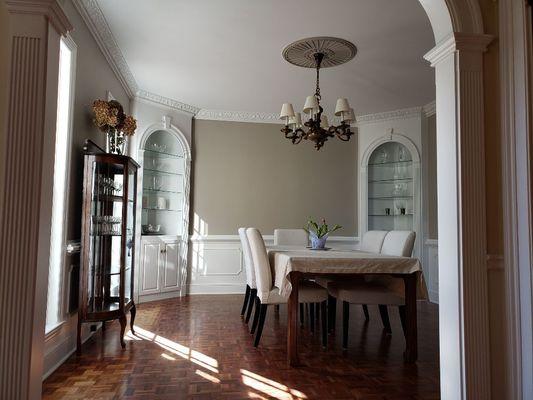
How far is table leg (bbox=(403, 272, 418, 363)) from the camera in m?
2.91

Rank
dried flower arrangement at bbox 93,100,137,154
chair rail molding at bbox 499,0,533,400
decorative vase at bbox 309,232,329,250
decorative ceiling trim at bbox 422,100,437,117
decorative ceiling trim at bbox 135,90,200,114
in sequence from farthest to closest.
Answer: decorative ceiling trim at bbox 422,100,437,117 → decorative ceiling trim at bbox 135,90,200,114 → decorative vase at bbox 309,232,329,250 → dried flower arrangement at bbox 93,100,137,154 → chair rail molding at bbox 499,0,533,400

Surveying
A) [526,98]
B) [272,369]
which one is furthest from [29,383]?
[526,98]

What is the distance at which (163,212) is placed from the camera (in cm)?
561

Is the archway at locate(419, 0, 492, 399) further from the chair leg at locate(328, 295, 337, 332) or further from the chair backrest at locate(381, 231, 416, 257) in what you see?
the chair leg at locate(328, 295, 337, 332)

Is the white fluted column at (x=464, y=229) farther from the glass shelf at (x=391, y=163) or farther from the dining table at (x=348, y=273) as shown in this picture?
the glass shelf at (x=391, y=163)

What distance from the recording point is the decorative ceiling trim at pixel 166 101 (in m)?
5.25

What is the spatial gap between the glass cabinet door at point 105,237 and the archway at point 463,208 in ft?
8.64

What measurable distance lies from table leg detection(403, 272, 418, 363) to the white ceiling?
2199mm

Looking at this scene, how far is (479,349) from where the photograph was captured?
1733mm

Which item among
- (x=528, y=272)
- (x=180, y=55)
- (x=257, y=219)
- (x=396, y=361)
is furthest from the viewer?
(x=257, y=219)

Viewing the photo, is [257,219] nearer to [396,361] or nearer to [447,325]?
[396,361]

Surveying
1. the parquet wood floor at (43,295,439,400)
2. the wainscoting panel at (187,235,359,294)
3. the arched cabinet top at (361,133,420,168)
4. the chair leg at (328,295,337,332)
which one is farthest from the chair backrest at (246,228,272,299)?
the arched cabinet top at (361,133,420,168)

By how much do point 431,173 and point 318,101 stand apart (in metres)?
2.84

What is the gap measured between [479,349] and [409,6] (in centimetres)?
261
